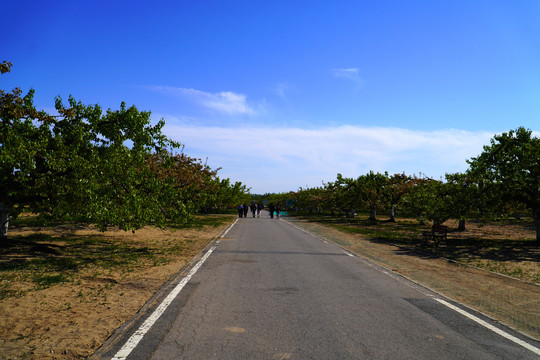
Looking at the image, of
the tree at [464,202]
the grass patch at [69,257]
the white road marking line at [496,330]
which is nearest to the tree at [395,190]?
the tree at [464,202]

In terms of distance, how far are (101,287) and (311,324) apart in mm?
4842

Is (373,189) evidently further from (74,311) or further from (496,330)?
(74,311)

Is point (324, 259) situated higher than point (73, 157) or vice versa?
point (73, 157)

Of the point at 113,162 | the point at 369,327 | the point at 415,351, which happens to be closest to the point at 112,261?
the point at 113,162

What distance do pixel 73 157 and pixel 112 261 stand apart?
11.2 ft

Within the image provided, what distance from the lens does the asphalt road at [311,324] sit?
14.3 feet

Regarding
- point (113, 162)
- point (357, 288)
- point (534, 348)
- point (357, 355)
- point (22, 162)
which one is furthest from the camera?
point (113, 162)

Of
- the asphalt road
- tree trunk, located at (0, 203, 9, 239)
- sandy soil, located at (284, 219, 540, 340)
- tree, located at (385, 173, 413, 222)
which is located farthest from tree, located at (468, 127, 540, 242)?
tree trunk, located at (0, 203, 9, 239)

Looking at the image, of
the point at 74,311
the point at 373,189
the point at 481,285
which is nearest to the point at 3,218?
the point at 74,311

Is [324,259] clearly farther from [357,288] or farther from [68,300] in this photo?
[68,300]

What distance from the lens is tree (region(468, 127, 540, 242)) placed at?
680 inches

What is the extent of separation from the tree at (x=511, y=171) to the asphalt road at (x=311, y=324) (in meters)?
12.6

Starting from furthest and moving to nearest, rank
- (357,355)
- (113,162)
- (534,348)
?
1. (113,162)
2. (534,348)
3. (357,355)

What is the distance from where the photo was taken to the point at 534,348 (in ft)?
15.4
